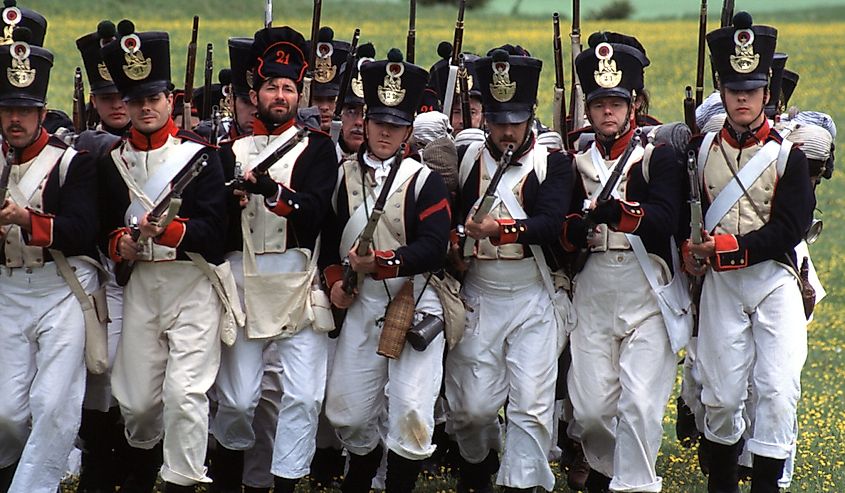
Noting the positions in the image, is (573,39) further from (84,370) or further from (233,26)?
(233,26)

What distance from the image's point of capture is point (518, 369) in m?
9.52

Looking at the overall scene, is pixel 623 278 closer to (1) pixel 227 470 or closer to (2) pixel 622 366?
(2) pixel 622 366

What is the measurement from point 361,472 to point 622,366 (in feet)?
A: 5.88

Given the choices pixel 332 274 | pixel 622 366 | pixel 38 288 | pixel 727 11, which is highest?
pixel 727 11

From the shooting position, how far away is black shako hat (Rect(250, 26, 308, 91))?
9266 millimetres

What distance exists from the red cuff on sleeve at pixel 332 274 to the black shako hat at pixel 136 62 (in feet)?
4.99

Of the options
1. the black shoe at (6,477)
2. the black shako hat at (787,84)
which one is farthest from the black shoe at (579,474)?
the black shoe at (6,477)

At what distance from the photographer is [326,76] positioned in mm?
11492

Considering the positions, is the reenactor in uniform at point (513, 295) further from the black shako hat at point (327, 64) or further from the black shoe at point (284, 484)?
the black shako hat at point (327, 64)

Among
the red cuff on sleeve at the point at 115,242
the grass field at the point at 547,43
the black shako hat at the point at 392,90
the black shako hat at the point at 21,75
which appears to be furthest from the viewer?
the grass field at the point at 547,43

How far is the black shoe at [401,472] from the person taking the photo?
934cm

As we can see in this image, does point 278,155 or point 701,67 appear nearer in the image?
point 278,155

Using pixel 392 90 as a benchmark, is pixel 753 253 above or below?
below

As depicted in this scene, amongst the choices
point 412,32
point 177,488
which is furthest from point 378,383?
point 412,32
